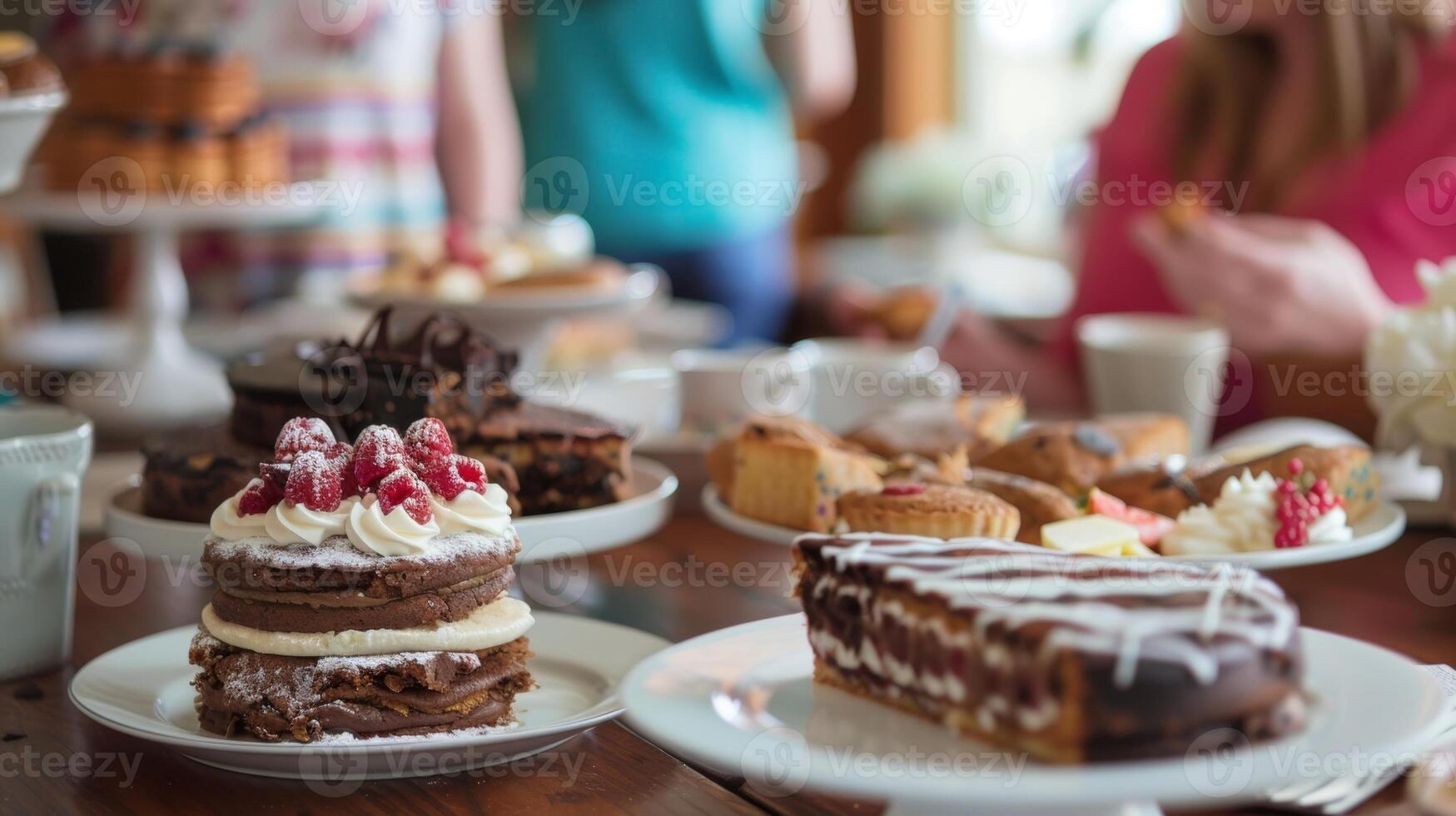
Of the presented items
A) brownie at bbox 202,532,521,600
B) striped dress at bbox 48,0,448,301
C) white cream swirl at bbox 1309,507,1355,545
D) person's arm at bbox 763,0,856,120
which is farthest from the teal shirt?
brownie at bbox 202,532,521,600

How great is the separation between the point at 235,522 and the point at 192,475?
0.34 m

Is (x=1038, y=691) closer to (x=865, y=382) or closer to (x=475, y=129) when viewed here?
(x=865, y=382)

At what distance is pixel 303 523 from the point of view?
1.09m

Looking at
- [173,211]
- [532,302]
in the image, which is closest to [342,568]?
[532,302]

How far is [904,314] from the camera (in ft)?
10.5

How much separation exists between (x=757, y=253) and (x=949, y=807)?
11.5ft

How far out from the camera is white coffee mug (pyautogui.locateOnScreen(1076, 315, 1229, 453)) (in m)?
2.04

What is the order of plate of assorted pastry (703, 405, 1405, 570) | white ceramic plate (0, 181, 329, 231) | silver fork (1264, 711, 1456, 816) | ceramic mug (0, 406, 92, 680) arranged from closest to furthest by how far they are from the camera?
silver fork (1264, 711, 1456, 816) → ceramic mug (0, 406, 92, 680) → plate of assorted pastry (703, 405, 1405, 570) → white ceramic plate (0, 181, 329, 231)

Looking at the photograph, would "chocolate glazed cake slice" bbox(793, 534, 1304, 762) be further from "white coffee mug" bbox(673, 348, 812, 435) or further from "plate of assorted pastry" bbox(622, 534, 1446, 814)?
"white coffee mug" bbox(673, 348, 812, 435)

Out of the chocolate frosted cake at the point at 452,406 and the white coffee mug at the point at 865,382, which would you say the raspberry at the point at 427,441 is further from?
the white coffee mug at the point at 865,382

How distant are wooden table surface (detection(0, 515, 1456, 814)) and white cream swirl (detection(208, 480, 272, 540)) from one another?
0.19 meters

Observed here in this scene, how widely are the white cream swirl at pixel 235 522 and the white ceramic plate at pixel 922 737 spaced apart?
35 centimetres

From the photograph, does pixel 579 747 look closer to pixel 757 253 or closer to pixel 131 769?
pixel 131 769

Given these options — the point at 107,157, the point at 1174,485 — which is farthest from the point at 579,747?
the point at 107,157
